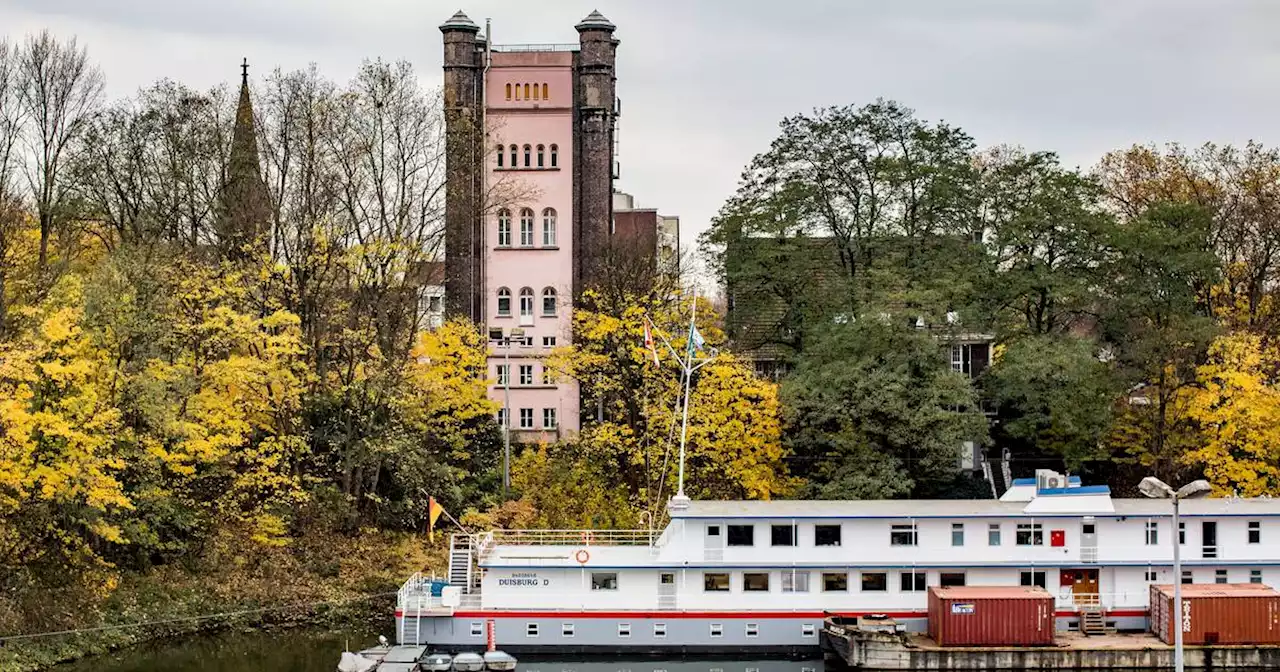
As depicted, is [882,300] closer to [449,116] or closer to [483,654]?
[449,116]

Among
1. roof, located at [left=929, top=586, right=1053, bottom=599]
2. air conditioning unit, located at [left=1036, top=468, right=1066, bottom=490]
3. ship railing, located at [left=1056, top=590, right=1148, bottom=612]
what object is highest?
air conditioning unit, located at [left=1036, top=468, right=1066, bottom=490]

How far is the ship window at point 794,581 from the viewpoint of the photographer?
159ft

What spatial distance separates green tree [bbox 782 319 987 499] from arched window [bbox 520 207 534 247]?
1680cm

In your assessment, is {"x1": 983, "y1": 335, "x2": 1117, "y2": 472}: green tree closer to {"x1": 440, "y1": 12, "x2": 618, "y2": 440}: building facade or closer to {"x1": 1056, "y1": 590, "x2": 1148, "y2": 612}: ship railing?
{"x1": 1056, "y1": 590, "x2": 1148, "y2": 612}: ship railing

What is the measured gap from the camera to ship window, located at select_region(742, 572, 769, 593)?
48531 mm

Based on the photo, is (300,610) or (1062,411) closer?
(300,610)

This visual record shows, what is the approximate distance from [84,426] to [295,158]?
15.6m

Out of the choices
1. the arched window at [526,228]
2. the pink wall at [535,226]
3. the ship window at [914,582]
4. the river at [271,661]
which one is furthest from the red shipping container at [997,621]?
the arched window at [526,228]

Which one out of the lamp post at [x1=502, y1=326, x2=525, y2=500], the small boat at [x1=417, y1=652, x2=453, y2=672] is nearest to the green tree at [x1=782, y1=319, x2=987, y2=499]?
the lamp post at [x1=502, y1=326, x2=525, y2=500]

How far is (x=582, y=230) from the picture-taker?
73.2m

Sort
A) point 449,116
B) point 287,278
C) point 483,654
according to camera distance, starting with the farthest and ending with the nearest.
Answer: point 449,116 → point 287,278 → point 483,654

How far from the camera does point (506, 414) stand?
6606 cm

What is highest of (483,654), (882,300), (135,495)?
(882,300)

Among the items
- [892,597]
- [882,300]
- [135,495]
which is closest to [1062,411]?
[882,300]
